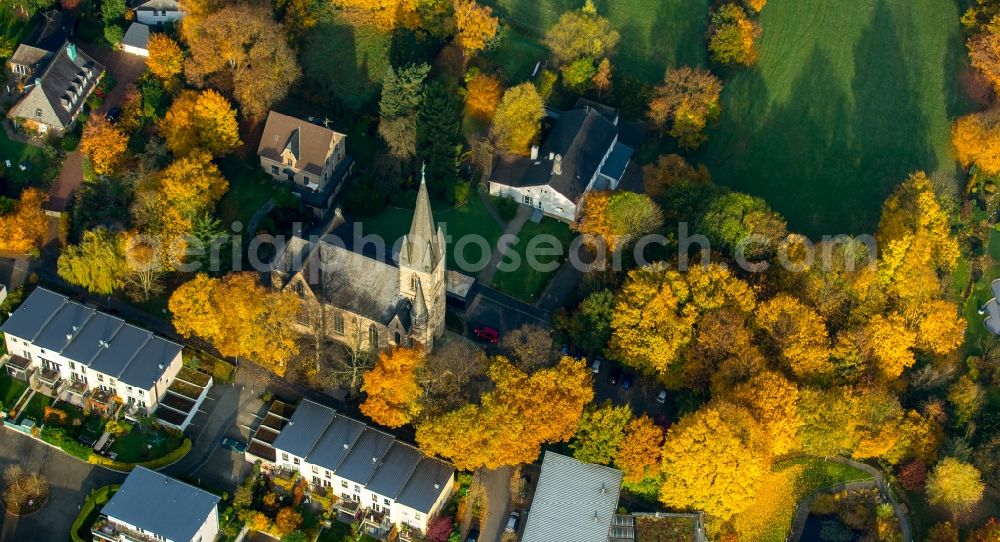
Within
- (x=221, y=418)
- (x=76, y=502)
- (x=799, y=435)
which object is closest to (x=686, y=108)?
(x=799, y=435)

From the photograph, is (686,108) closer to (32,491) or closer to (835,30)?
(835,30)

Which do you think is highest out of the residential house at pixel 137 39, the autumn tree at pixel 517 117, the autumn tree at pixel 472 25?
the autumn tree at pixel 472 25

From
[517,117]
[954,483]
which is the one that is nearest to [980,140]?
[954,483]

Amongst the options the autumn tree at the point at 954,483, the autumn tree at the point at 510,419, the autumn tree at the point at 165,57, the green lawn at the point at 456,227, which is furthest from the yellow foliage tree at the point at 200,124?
the autumn tree at the point at 954,483

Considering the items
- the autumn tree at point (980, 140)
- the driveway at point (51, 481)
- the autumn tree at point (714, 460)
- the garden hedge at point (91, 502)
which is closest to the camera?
the garden hedge at point (91, 502)

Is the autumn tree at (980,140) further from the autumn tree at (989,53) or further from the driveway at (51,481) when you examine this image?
the driveway at (51,481)

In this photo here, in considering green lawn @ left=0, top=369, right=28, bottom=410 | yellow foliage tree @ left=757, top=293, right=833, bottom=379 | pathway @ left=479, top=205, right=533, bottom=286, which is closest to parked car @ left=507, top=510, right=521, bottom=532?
pathway @ left=479, top=205, right=533, bottom=286

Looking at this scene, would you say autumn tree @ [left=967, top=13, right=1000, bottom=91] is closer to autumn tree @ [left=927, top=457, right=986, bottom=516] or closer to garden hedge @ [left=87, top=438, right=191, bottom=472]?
autumn tree @ [left=927, top=457, right=986, bottom=516]
